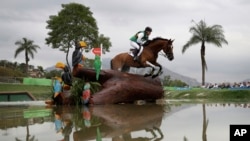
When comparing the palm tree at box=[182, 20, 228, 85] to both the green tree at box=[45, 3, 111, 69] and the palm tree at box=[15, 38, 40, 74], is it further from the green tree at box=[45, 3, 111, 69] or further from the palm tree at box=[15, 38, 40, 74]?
the palm tree at box=[15, 38, 40, 74]

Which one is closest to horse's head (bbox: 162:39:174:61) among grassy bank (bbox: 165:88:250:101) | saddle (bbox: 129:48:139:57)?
saddle (bbox: 129:48:139:57)

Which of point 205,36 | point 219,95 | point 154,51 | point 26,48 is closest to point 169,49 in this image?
point 154,51

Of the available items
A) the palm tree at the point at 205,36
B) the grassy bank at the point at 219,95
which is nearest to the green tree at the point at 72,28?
the palm tree at the point at 205,36

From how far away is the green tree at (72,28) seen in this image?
159ft

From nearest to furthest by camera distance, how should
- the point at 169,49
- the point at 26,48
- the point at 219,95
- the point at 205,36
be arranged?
1. the point at 169,49
2. the point at 219,95
3. the point at 205,36
4. the point at 26,48

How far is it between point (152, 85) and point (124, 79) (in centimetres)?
178

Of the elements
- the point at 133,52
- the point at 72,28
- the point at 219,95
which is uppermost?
the point at 72,28

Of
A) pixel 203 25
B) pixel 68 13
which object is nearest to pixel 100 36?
pixel 68 13

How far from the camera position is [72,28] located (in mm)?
48906

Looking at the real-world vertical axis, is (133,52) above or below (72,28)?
below

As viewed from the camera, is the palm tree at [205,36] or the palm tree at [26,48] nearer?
the palm tree at [205,36]

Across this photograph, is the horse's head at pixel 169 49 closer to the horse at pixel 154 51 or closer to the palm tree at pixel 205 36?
the horse at pixel 154 51

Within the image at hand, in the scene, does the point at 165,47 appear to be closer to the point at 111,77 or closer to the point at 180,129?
the point at 111,77

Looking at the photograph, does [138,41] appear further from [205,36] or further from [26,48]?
[26,48]
